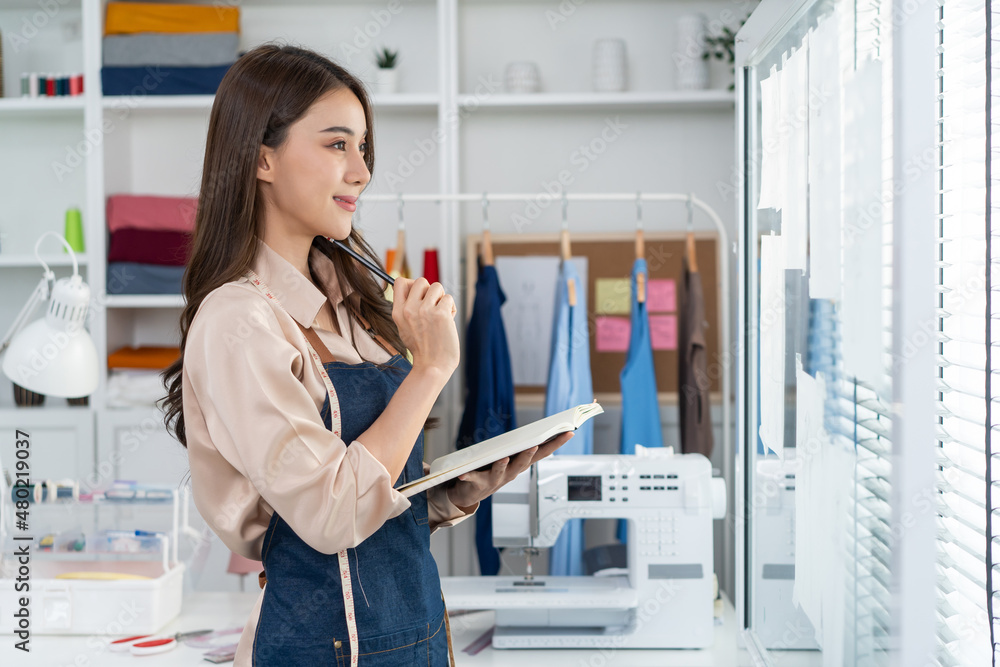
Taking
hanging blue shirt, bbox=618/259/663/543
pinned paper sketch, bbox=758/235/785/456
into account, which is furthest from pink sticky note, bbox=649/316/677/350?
pinned paper sketch, bbox=758/235/785/456

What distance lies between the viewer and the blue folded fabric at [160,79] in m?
2.70

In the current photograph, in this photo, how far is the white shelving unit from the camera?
293 cm

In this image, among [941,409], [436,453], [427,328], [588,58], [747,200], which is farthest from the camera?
[588,58]

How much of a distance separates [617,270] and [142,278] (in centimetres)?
158

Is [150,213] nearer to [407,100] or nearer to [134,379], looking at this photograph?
[134,379]

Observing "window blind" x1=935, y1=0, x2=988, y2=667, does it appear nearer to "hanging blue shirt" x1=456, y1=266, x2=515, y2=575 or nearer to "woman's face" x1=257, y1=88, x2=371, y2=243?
"woman's face" x1=257, y1=88, x2=371, y2=243

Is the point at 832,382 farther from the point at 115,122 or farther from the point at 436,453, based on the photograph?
the point at 115,122

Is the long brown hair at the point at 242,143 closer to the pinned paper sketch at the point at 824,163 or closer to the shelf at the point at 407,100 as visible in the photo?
the pinned paper sketch at the point at 824,163

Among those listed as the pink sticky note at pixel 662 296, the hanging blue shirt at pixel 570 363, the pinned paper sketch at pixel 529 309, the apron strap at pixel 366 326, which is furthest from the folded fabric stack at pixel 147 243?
the apron strap at pixel 366 326

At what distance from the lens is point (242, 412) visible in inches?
34.7

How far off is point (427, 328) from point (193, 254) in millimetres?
315

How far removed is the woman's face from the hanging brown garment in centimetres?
157

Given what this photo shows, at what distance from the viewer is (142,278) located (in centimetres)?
272

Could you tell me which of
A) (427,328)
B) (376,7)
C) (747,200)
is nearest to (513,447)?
(427,328)
